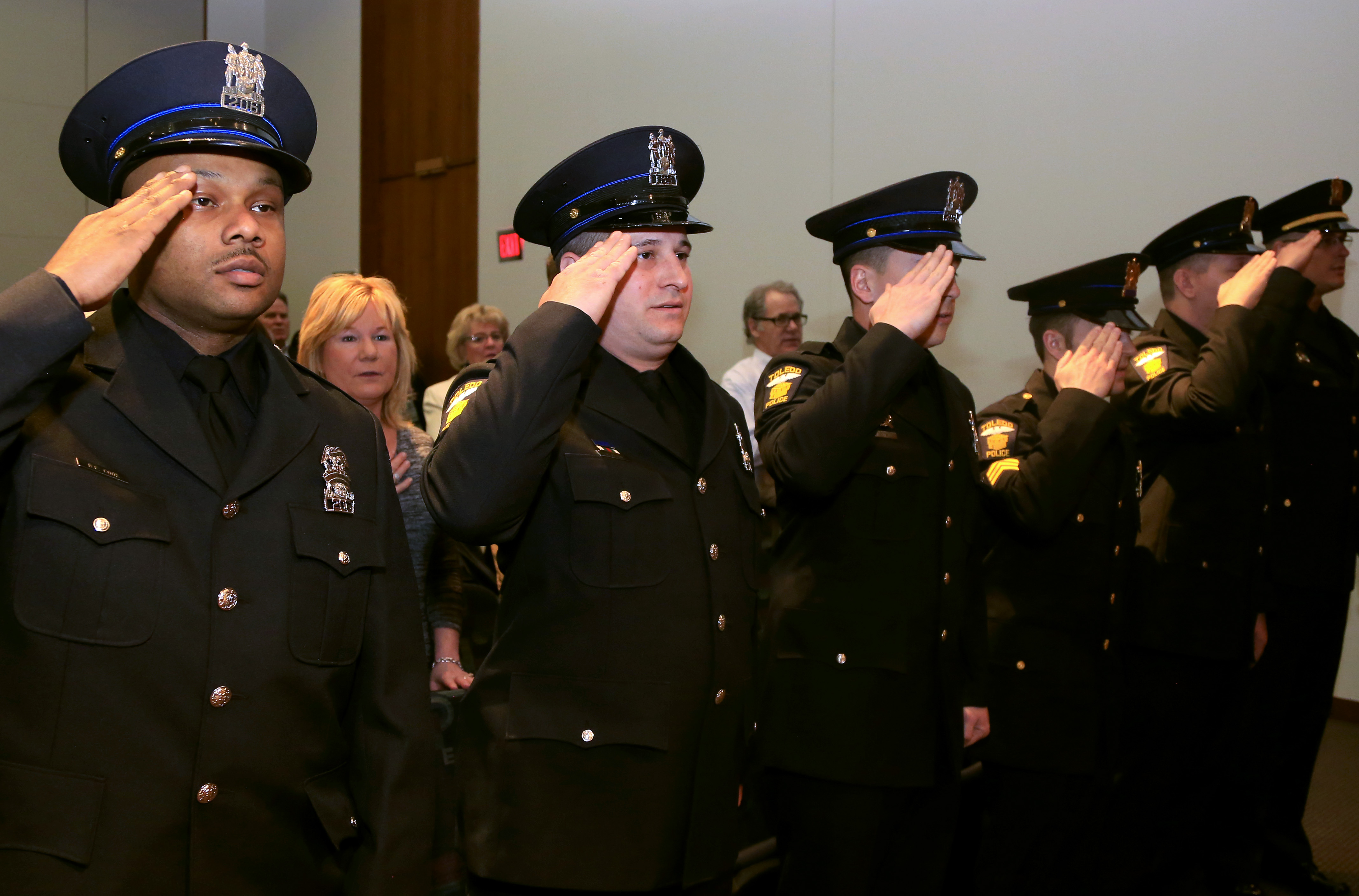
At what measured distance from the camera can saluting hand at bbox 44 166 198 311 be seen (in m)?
1.10

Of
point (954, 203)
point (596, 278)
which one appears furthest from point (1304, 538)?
point (596, 278)

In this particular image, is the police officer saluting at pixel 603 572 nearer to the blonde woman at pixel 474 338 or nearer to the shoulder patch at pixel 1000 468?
the shoulder patch at pixel 1000 468

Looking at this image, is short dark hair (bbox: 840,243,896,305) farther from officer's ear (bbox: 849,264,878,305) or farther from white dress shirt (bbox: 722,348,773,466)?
white dress shirt (bbox: 722,348,773,466)

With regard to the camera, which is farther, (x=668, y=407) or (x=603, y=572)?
(x=668, y=407)

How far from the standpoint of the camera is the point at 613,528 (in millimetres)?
1523

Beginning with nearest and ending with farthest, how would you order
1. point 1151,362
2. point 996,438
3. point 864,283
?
point 864,283 → point 996,438 → point 1151,362

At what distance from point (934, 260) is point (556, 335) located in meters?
0.87

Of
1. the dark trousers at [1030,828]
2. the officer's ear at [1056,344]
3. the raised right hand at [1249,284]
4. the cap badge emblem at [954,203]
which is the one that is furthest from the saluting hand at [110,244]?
the raised right hand at [1249,284]

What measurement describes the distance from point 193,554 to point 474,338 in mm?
3940

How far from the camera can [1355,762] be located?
3.83 metres

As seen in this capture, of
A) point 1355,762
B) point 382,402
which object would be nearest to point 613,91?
point 382,402

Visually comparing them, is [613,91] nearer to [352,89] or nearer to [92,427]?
[352,89]

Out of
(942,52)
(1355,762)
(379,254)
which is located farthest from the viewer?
(379,254)

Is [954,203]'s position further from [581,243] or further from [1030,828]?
[1030,828]
